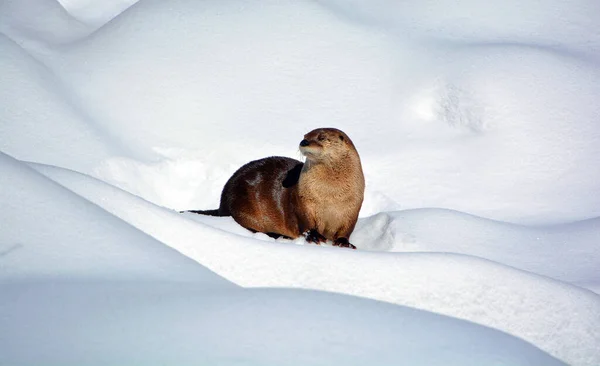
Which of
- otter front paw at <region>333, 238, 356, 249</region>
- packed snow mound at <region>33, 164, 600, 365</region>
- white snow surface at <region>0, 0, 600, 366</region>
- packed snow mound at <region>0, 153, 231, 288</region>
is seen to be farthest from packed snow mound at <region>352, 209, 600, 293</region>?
packed snow mound at <region>0, 153, 231, 288</region>

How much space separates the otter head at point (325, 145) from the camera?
12.1ft

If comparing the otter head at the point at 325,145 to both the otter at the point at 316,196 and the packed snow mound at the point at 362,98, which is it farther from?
the packed snow mound at the point at 362,98

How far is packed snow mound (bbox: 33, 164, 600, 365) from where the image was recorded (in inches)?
92.9

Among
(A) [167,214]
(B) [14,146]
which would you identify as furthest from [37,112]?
(A) [167,214]

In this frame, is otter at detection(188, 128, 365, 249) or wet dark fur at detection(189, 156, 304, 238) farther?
wet dark fur at detection(189, 156, 304, 238)

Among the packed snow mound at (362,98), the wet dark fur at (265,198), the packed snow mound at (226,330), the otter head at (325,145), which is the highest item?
the packed snow mound at (362,98)

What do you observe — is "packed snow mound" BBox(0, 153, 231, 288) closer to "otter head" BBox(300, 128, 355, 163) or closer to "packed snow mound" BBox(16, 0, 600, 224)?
"otter head" BBox(300, 128, 355, 163)

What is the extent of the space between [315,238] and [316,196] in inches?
8.1

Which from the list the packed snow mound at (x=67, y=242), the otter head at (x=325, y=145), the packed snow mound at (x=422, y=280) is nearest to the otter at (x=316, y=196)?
the otter head at (x=325, y=145)

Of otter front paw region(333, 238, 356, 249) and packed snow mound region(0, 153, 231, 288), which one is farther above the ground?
otter front paw region(333, 238, 356, 249)

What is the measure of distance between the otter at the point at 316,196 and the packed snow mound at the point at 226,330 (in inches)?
53.9

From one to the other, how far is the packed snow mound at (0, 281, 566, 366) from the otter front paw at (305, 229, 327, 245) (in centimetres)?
131

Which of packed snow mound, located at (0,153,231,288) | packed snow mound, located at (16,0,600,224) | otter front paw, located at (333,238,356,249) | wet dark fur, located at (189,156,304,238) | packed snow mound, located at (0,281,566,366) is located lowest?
packed snow mound, located at (0,281,566,366)

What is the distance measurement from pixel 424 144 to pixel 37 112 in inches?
91.5
